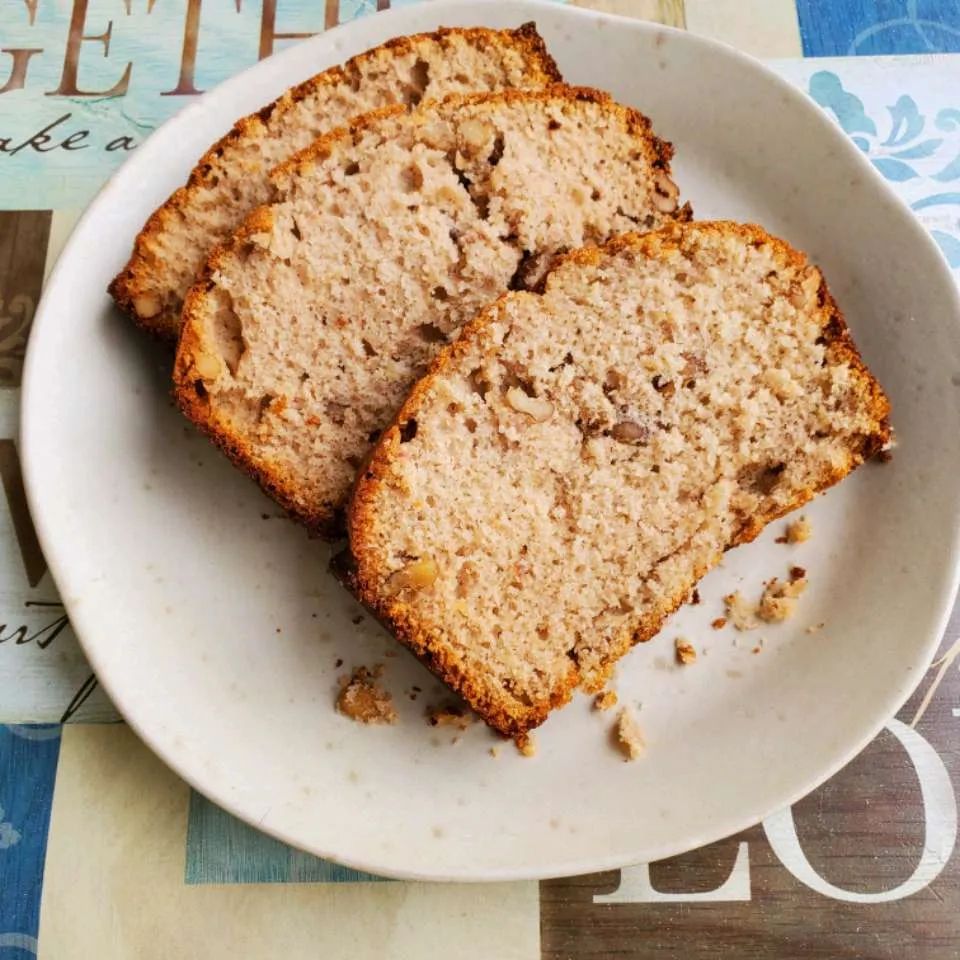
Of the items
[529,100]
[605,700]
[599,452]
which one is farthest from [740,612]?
[529,100]

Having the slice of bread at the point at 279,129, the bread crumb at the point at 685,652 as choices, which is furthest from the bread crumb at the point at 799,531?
the slice of bread at the point at 279,129

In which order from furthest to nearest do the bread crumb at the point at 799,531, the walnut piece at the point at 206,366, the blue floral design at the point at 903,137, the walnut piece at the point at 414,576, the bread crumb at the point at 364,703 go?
1. the blue floral design at the point at 903,137
2. the bread crumb at the point at 799,531
3. the bread crumb at the point at 364,703
4. the walnut piece at the point at 206,366
5. the walnut piece at the point at 414,576

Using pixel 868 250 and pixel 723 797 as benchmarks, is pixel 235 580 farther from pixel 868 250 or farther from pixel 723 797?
pixel 868 250

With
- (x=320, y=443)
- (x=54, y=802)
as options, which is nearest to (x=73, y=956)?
(x=54, y=802)

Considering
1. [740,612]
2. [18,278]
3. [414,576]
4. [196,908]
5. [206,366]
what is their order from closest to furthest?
[414,576]
[206,366]
[196,908]
[740,612]
[18,278]

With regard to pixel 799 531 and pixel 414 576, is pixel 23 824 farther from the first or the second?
pixel 799 531

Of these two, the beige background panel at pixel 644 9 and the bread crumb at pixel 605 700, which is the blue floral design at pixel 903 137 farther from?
the bread crumb at pixel 605 700
